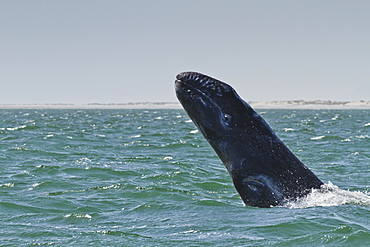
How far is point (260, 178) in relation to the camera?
6945 mm

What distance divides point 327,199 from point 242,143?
1451 millimetres

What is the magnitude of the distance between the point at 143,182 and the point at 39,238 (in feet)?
16.3

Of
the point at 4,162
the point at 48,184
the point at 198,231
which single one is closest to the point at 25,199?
the point at 48,184

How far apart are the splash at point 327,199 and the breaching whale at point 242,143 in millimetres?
163

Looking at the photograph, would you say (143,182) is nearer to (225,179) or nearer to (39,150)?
(225,179)

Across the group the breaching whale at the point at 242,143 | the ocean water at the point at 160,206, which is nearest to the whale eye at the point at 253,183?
the breaching whale at the point at 242,143

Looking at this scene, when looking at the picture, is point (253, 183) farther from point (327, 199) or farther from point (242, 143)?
point (327, 199)

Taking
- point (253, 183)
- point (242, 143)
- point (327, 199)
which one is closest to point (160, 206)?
point (253, 183)

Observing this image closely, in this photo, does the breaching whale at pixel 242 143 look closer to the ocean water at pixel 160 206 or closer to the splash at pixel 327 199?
the splash at pixel 327 199

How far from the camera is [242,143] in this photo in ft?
22.9

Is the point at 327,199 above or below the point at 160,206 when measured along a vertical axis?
above

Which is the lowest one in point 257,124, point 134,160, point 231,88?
point 134,160

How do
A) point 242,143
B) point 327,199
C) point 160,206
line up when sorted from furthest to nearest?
point 160,206 → point 327,199 → point 242,143

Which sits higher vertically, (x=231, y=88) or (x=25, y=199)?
(x=231, y=88)
